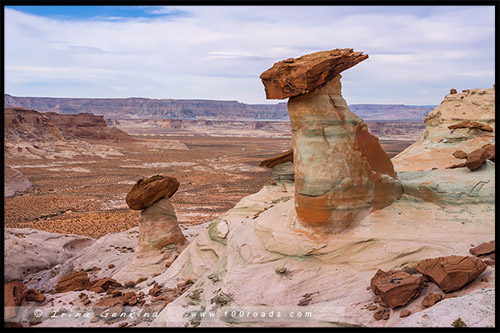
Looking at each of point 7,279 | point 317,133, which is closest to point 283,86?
point 317,133

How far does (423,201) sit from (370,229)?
1.84 metres

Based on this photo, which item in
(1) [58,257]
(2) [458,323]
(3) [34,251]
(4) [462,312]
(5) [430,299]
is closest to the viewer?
(2) [458,323]

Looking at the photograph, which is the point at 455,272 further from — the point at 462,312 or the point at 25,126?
the point at 25,126

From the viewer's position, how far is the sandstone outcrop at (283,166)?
14391 millimetres

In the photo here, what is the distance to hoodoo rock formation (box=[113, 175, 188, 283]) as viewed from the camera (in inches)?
555

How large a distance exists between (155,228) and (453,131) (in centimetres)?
1165

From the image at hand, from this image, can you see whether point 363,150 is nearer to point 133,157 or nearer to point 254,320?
point 254,320

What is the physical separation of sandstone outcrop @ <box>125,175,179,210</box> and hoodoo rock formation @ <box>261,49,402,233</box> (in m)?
6.51

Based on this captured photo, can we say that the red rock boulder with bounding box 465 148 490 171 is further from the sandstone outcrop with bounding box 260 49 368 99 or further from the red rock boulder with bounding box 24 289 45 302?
the red rock boulder with bounding box 24 289 45 302

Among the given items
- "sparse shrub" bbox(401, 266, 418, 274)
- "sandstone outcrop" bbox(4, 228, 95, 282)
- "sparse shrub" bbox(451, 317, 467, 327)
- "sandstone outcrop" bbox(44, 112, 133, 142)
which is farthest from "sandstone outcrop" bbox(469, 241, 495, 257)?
"sandstone outcrop" bbox(44, 112, 133, 142)

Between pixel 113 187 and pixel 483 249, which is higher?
pixel 483 249

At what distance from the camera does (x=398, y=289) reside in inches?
261

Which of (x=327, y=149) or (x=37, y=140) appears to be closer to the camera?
(x=327, y=149)

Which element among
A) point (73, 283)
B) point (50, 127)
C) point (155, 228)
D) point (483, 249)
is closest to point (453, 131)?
point (483, 249)
